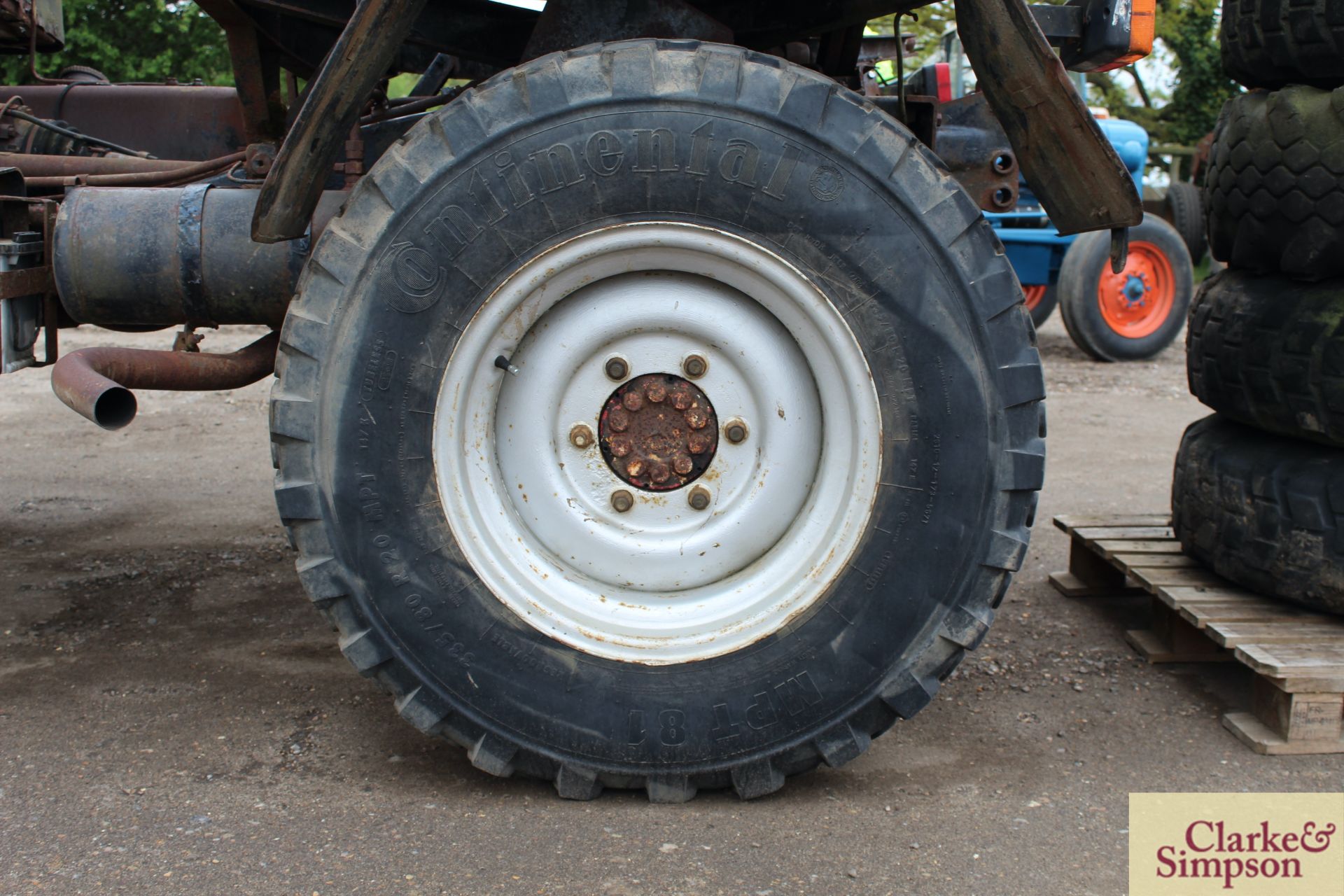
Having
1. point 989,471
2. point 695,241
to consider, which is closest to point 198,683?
point 695,241

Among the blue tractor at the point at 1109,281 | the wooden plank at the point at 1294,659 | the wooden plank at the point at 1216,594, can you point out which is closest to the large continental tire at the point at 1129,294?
the blue tractor at the point at 1109,281

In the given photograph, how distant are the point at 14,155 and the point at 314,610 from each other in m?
1.56

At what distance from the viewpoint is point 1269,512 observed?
113 inches

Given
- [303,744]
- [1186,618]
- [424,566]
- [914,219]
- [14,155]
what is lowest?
[303,744]

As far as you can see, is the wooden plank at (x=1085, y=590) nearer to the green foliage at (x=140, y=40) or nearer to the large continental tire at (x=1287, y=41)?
the large continental tire at (x=1287, y=41)

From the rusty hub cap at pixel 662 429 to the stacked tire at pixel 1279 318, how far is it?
151 centimetres

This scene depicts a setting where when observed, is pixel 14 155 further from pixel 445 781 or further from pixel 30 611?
pixel 445 781

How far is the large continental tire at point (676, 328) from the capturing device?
7.17ft

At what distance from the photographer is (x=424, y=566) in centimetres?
223

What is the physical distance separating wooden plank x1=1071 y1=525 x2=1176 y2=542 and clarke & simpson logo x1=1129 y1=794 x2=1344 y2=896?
1.28m

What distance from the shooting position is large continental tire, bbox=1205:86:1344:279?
2.75 meters

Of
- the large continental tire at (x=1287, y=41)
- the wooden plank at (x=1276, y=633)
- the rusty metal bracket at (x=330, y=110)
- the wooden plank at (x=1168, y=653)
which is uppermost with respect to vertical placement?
the large continental tire at (x=1287, y=41)

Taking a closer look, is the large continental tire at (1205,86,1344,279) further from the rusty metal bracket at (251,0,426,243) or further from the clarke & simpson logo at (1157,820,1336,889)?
the rusty metal bracket at (251,0,426,243)

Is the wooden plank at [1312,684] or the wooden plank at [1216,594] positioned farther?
the wooden plank at [1216,594]
